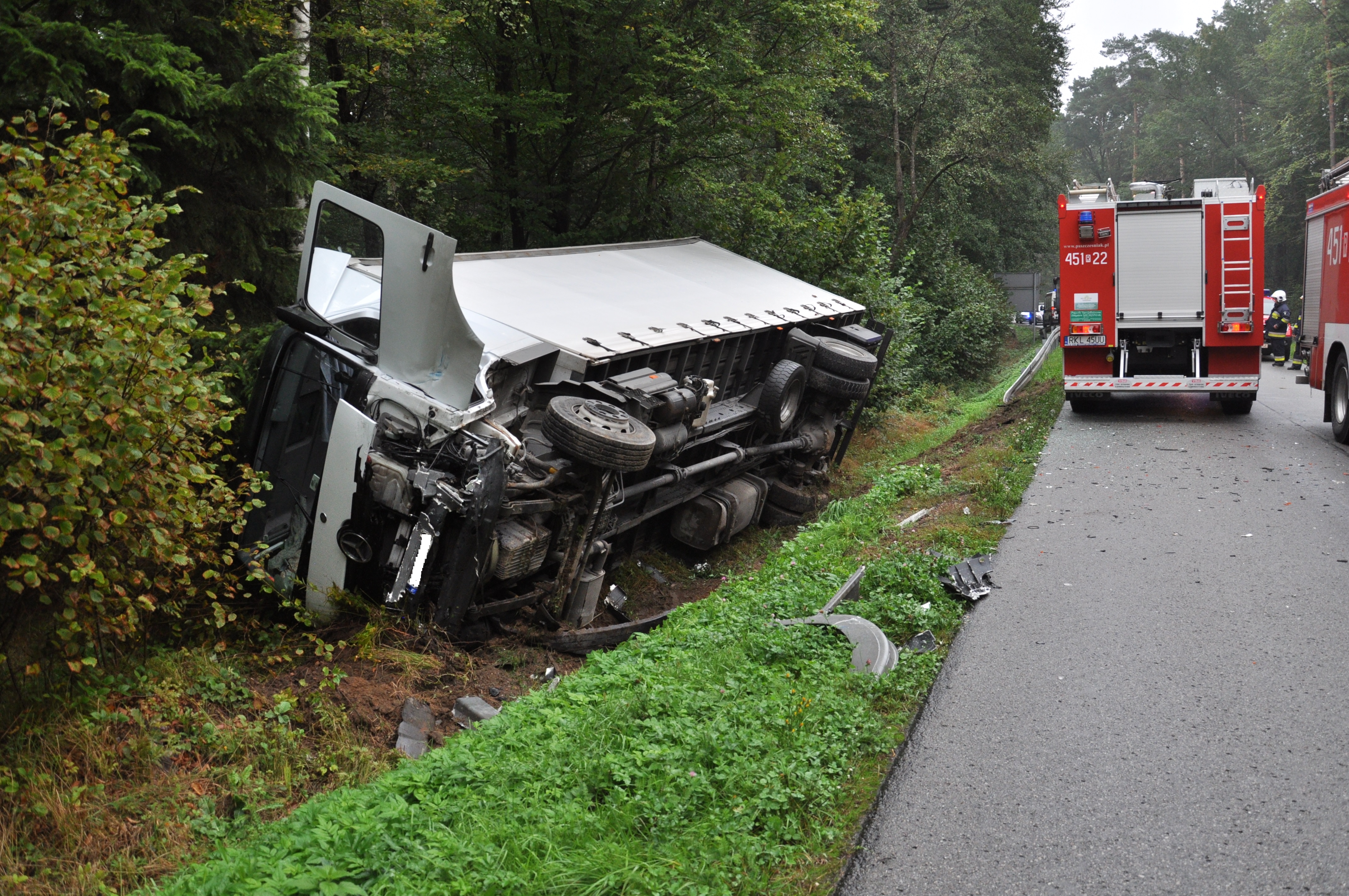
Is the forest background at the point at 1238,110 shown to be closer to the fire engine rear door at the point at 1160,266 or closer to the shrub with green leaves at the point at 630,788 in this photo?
the fire engine rear door at the point at 1160,266

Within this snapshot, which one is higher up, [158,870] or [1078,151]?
[1078,151]

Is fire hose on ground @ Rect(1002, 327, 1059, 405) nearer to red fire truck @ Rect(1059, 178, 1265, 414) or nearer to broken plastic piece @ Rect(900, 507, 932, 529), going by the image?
red fire truck @ Rect(1059, 178, 1265, 414)

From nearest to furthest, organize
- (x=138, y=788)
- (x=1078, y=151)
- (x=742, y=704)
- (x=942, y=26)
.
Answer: (x=138, y=788)
(x=742, y=704)
(x=942, y=26)
(x=1078, y=151)

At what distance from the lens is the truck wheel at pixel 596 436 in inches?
261

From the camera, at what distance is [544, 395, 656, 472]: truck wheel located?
664 cm

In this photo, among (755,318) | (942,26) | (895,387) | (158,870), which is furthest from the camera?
(942,26)

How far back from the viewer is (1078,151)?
85.9 meters

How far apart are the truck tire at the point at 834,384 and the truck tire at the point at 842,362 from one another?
0.03 m

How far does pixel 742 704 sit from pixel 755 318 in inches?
239

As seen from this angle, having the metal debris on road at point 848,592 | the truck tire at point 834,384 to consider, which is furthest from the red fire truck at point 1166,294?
the metal debris on road at point 848,592

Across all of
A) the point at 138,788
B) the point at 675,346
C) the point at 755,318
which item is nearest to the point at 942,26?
the point at 755,318

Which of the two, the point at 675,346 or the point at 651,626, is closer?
the point at 651,626

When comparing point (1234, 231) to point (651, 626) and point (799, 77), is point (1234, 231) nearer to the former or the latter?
point (799, 77)

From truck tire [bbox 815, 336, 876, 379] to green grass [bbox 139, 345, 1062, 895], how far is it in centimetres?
489
